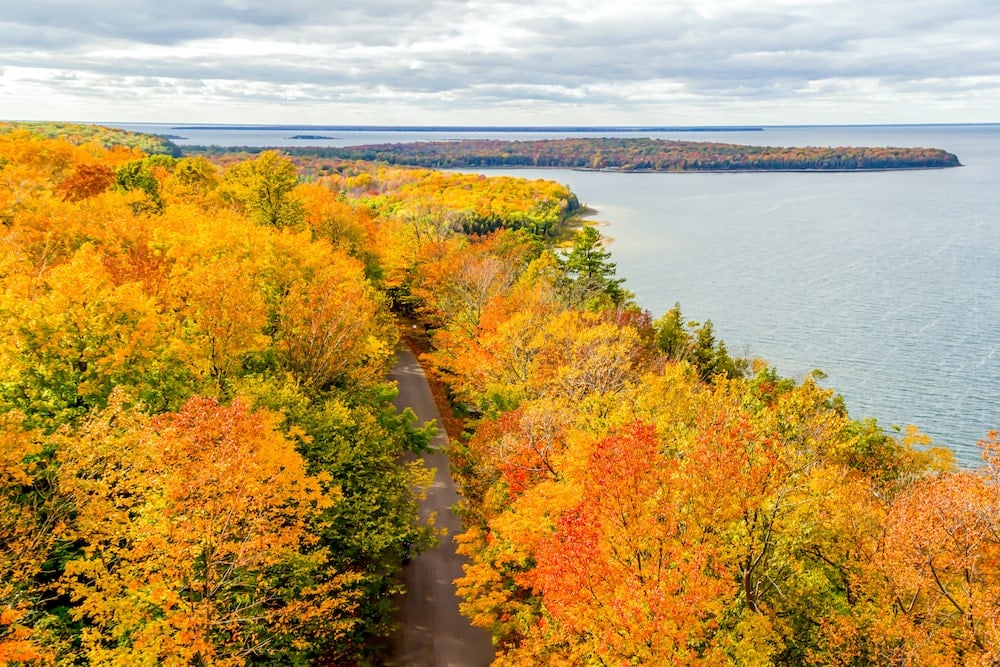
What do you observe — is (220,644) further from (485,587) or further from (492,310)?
(492,310)

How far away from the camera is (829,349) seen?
66.4m

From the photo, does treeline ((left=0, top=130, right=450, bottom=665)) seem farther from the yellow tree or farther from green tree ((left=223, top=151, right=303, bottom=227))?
green tree ((left=223, top=151, right=303, bottom=227))

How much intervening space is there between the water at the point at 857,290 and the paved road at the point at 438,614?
39.5 metres

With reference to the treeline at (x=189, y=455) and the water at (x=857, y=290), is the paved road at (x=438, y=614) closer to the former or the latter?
the treeline at (x=189, y=455)

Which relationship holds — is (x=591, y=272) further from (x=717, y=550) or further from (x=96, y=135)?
(x=96, y=135)

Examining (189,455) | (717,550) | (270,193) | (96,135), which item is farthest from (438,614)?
(96,135)

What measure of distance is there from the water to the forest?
1072 inches

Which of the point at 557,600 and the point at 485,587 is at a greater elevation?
the point at 557,600

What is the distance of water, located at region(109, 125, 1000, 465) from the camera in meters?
57.1

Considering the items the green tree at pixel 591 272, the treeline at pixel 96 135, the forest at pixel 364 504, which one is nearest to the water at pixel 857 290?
the green tree at pixel 591 272

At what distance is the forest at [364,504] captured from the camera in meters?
15.9

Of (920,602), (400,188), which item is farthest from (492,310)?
(400,188)

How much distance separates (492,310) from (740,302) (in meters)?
52.3

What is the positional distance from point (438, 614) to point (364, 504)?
6465 mm
